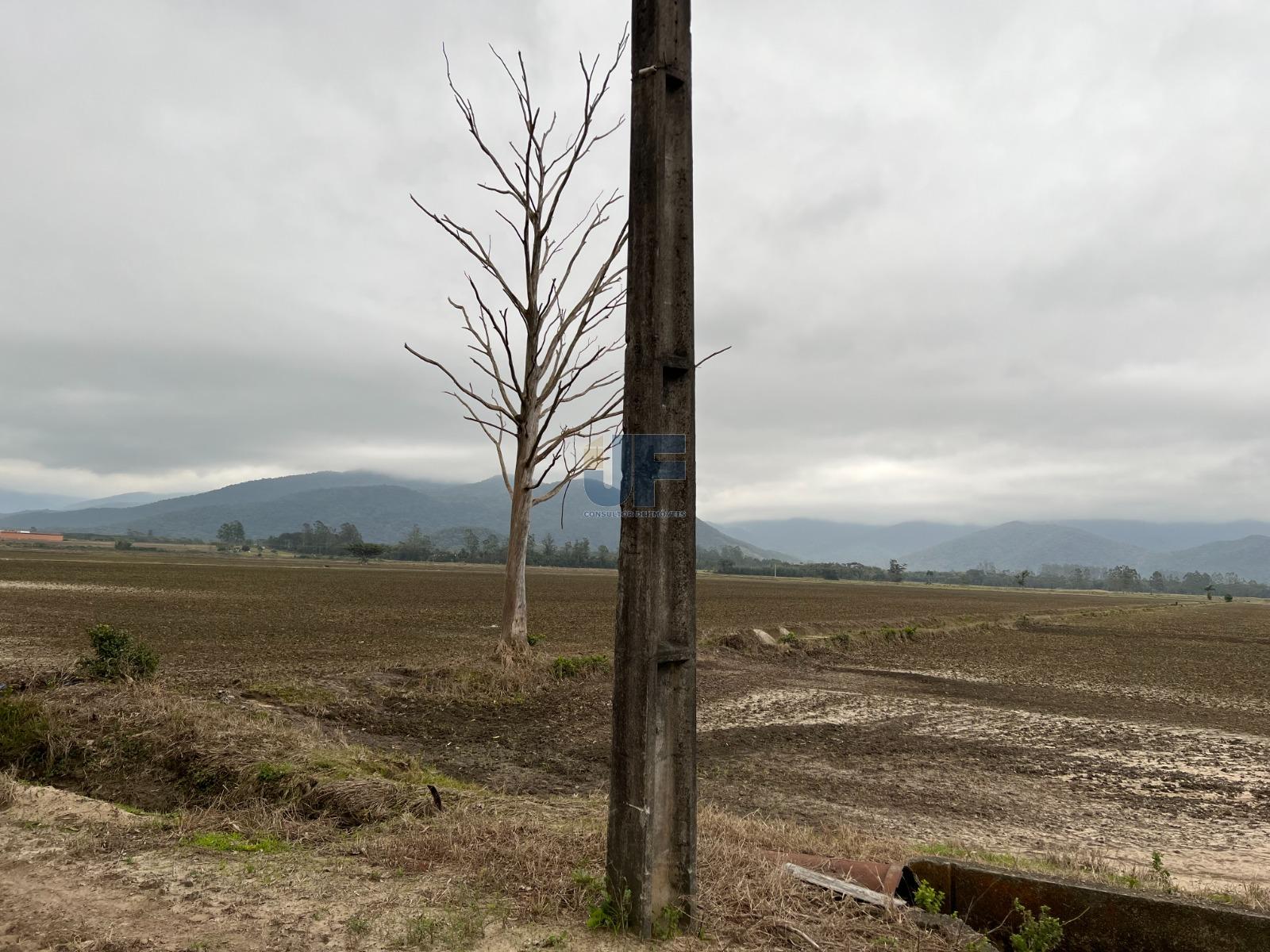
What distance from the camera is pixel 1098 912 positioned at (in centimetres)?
501

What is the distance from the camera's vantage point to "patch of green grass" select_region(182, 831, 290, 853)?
5527 millimetres

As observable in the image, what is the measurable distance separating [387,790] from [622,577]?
362 cm

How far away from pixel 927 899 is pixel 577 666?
40.8ft

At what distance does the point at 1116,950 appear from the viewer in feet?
16.2

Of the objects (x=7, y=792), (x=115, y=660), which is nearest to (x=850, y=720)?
(x=115, y=660)

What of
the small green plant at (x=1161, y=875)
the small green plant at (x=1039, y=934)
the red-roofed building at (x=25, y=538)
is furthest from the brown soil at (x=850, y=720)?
the red-roofed building at (x=25, y=538)

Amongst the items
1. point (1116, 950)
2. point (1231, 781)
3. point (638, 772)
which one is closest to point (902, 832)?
point (1116, 950)

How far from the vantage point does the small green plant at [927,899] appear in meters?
4.83

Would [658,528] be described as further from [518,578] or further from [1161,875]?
[518,578]

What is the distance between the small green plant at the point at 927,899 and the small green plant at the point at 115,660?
9.83 metres

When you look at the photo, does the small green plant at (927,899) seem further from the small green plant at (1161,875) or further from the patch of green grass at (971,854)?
the small green plant at (1161,875)

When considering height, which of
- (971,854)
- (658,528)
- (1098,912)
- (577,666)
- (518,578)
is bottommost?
(577,666)

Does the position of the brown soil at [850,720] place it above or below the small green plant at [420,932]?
below

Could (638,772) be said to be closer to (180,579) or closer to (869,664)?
(869,664)
